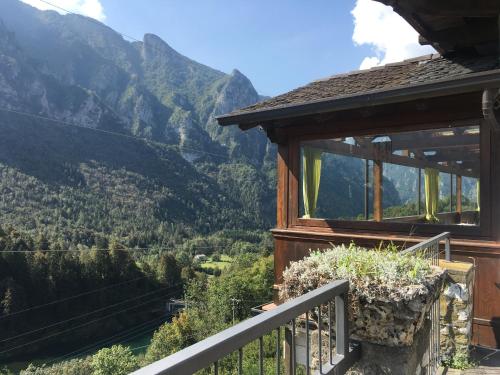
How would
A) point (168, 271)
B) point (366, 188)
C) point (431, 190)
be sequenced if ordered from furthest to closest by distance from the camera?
1. point (168, 271)
2. point (431, 190)
3. point (366, 188)

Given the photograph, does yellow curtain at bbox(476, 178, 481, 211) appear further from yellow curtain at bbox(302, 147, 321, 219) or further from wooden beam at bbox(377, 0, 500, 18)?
yellow curtain at bbox(302, 147, 321, 219)

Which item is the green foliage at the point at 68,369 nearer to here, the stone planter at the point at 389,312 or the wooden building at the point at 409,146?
the wooden building at the point at 409,146

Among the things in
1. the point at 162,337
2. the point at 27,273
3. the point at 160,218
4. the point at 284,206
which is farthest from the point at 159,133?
the point at 284,206

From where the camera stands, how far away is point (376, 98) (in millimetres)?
5145

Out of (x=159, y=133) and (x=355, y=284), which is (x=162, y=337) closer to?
(x=355, y=284)

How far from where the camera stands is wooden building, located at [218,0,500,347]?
4734mm

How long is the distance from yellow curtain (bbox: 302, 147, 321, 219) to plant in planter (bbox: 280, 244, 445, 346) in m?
4.58

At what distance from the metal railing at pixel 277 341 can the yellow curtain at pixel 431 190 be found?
5.81 m

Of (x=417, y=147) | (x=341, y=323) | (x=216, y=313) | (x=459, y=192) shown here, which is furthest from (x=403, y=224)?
(x=216, y=313)

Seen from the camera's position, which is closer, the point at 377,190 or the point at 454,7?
the point at 454,7

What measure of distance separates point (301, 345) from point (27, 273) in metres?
58.0

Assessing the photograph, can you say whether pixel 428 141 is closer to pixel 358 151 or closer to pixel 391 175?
pixel 358 151

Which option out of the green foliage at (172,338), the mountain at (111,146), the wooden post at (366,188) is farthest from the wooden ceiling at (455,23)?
the mountain at (111,146)

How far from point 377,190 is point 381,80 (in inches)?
70.5
